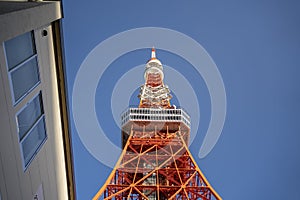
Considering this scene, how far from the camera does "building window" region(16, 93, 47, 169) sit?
5.56 meters

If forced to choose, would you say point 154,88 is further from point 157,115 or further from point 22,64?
point 22,64

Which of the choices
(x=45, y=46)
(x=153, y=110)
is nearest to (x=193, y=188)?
(x=153, y=110)

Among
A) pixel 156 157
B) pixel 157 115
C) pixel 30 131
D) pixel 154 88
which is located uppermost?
pixel 30 131

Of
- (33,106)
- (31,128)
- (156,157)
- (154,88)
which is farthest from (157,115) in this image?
(31,128)

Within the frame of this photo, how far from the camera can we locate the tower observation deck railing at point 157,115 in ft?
84.6

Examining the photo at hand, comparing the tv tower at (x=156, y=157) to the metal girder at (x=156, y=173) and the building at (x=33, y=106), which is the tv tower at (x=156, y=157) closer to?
the metal girder at (x=156, y=173)

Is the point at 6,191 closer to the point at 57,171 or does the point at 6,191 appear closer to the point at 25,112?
the point at 25,112

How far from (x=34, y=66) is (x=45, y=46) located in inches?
31.7

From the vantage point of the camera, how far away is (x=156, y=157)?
22578 mm

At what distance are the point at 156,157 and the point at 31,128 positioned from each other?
1707 cm

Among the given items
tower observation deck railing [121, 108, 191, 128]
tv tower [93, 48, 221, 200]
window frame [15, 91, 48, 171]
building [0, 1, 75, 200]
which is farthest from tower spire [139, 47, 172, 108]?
window frame [15, 91, 48, 171]

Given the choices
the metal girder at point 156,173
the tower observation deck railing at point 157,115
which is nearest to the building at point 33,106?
the metal girder at point 156,173

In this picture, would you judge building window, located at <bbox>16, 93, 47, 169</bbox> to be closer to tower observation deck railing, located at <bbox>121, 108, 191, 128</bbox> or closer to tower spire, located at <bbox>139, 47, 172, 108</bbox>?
tower observation deck railing, located at <bbox>121, 108, 191, 128</bbox>

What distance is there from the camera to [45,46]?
700 cm
